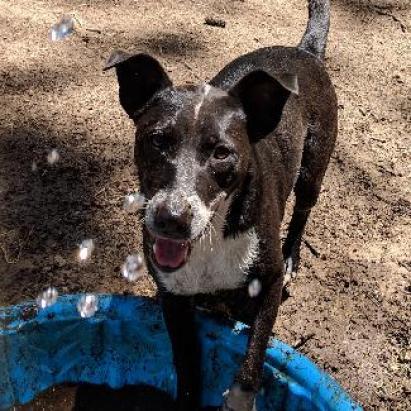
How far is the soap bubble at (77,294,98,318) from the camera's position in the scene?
3.72 metres

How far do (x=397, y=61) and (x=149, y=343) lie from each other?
4.04 m

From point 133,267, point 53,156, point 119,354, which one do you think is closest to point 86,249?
point 133,267

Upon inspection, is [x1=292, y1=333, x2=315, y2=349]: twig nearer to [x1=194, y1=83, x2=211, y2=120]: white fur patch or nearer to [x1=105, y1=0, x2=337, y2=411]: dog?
[x1=105, y1=0, x2=337, y2=411]: dog

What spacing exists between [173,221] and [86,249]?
6.48 feet

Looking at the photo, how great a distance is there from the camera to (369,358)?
405 cm

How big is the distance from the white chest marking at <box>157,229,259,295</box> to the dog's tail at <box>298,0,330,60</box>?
1.59 metres

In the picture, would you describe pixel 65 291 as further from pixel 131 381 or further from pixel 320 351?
pixel 320 351

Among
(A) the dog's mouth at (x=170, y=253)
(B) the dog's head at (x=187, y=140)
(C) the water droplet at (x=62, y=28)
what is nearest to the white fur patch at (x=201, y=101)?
(B) the dog's head at (x=187, y=140)

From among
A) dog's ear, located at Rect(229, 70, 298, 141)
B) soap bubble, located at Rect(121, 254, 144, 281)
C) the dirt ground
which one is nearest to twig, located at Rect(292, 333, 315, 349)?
the dirt ground

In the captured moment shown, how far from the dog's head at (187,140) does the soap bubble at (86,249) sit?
4.75 feet

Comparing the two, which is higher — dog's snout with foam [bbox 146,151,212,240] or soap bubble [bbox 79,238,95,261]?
dog's snout with foam [bbox 146,151,212,240]

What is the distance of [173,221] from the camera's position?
2736 mm

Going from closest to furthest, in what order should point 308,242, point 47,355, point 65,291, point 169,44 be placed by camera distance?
point 47,355 < point 65,291 < point 308,242 < point 169,44

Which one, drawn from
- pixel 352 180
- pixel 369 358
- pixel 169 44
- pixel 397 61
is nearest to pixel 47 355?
pixel 369 358
